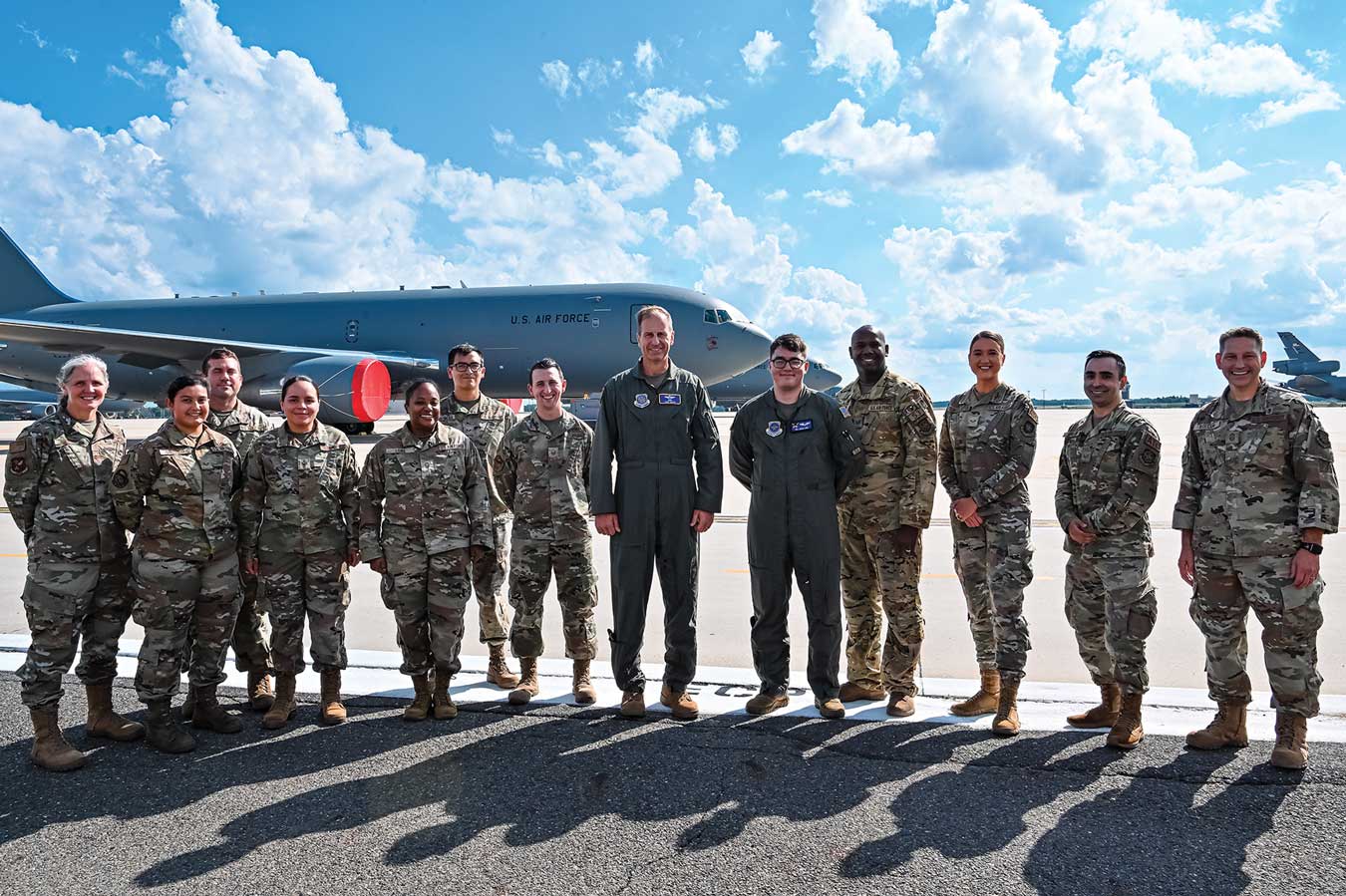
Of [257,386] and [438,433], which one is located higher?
[257,386]

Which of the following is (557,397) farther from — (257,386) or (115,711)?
(257,386)

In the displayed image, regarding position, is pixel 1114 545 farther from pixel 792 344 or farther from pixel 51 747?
pixel 51 747

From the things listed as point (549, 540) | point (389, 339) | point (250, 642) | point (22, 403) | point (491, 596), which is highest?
point (22, 403)

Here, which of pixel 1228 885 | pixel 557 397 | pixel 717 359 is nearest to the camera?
pixel 1228 885

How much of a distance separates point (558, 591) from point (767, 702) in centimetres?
124

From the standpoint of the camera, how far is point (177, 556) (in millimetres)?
3711

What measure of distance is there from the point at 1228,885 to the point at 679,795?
1.79 m

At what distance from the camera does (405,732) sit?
12.3 ft

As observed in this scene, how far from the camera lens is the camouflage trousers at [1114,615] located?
357 cm

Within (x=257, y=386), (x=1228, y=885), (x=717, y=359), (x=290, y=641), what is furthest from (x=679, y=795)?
(x=257, y=386)

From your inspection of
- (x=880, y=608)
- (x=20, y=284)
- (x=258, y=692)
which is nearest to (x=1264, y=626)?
(x=880, y=608)

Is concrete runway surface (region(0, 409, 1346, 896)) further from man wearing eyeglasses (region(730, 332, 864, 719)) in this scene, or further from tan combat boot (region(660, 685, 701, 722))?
man wearing eyeglasses (region(730, 332, 864, 719))

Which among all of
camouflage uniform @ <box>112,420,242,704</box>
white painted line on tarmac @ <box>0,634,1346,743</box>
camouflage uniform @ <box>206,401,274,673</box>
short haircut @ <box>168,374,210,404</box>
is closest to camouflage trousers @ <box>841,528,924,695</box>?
white painted line on tarmac @ <box>0,634,1346,743</box>

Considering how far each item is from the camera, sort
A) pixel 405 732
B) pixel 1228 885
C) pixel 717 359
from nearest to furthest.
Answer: pixel 1228 885, pixel 405 732, pixel 717 359
